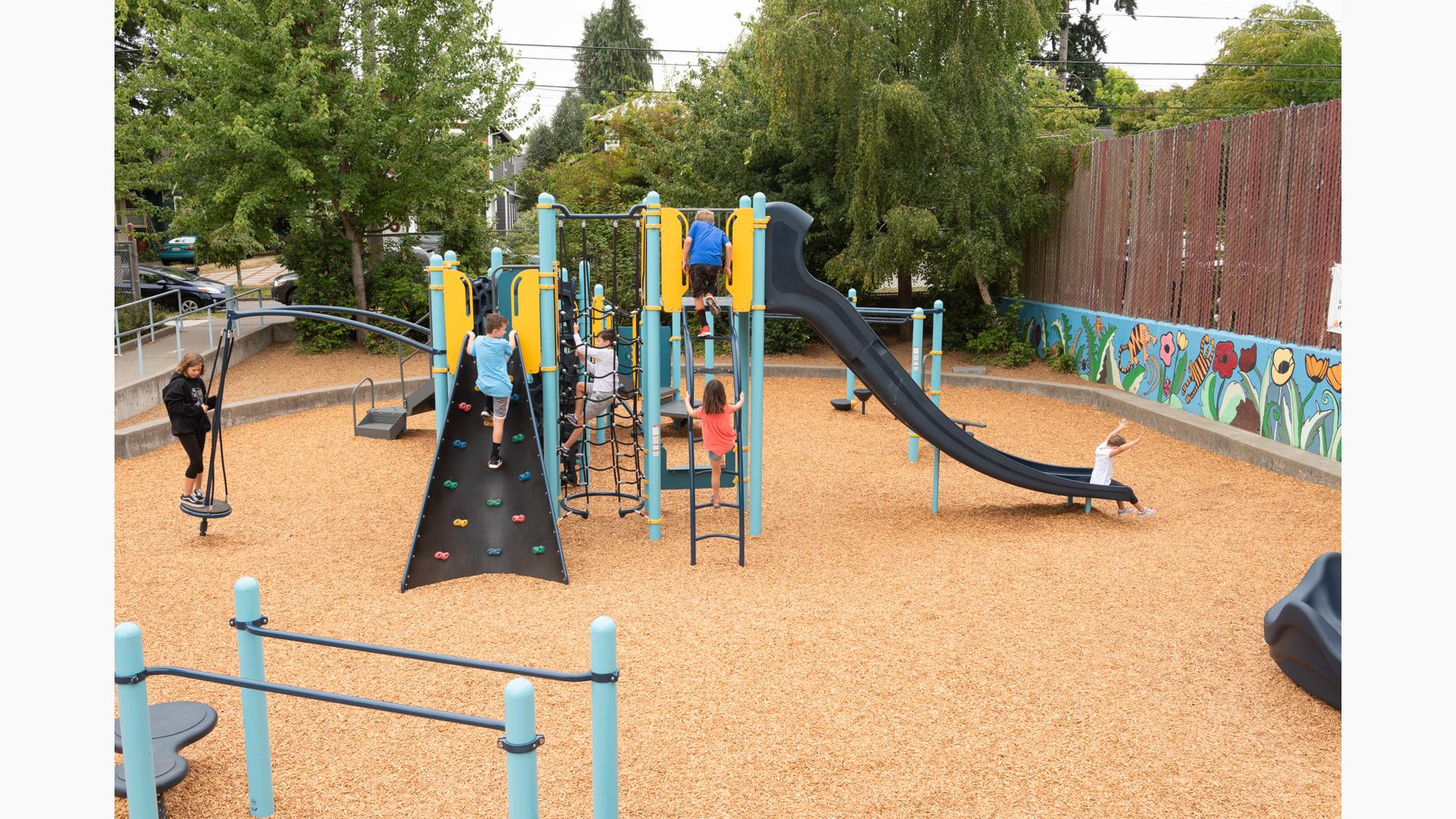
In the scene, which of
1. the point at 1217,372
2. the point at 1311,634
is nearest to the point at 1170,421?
the point at 1217,372

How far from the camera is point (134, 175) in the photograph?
18.8 m

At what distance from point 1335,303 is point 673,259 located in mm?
7632

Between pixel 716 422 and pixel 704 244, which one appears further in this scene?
pixel 716 422

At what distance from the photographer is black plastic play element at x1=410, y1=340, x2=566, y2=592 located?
7.96 m

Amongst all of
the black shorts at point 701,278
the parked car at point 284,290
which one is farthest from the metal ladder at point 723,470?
the parked car at point 284,290

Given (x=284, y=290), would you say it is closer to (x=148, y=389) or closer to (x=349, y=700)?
(x=148, y=389)

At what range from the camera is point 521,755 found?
3473 mm

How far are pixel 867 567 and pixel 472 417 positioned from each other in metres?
3.39

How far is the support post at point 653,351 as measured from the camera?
29.0ft

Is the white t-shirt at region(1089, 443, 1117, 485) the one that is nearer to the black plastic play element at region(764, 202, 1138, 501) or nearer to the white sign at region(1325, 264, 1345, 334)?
the black plastic play element at region(764, 202, 1138, 501)

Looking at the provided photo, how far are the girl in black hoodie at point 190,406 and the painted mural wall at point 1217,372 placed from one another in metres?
Answer: 10.1

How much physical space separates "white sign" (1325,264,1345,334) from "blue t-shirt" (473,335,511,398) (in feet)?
29.3

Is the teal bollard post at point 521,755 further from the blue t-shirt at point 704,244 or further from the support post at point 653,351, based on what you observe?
the blue t-shirt at point 704,244

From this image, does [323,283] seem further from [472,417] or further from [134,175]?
[472,417]
